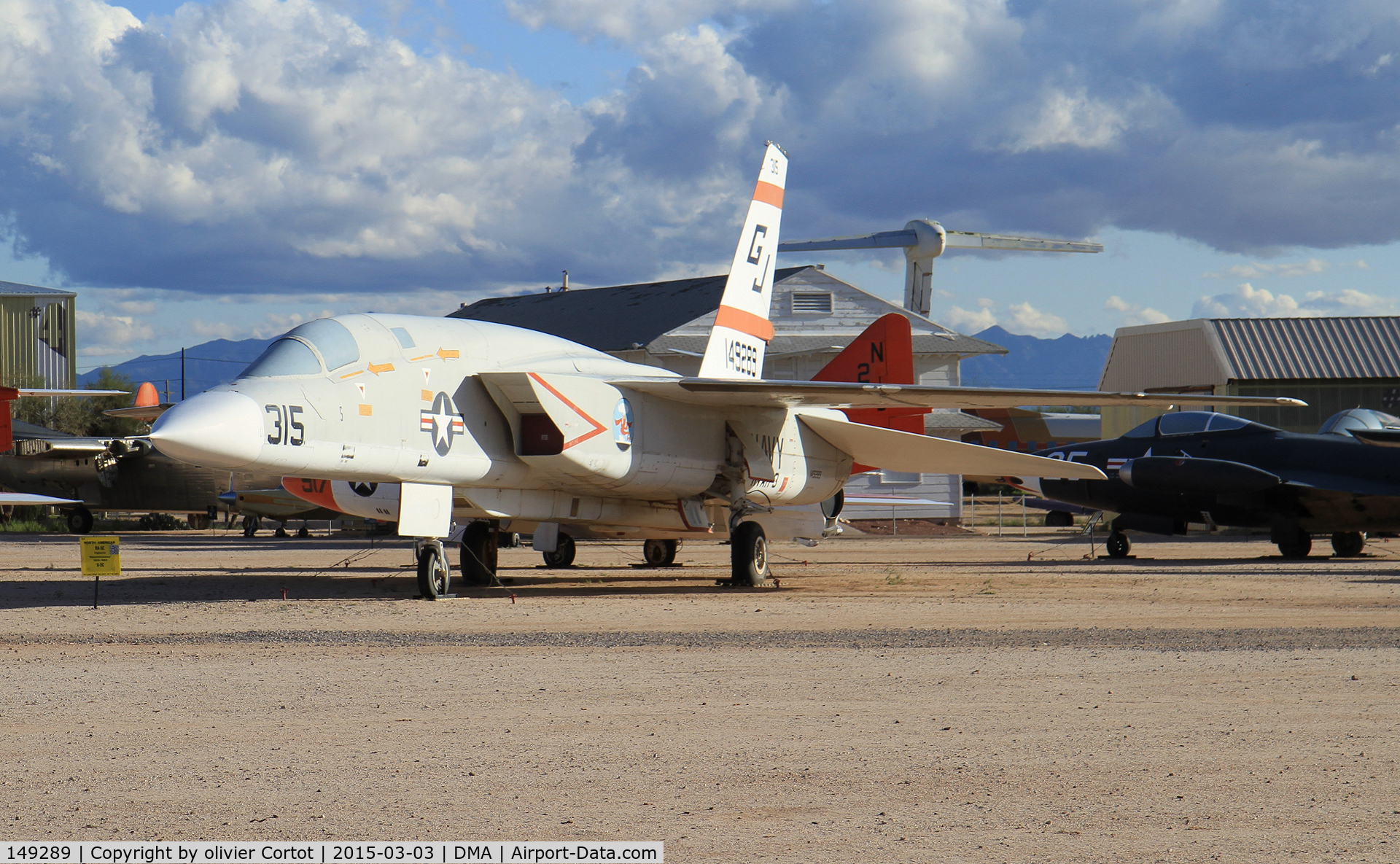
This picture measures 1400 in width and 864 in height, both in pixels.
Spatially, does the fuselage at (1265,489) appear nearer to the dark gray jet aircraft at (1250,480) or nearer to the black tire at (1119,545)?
the dark gray jet aircraft at (1250,480)

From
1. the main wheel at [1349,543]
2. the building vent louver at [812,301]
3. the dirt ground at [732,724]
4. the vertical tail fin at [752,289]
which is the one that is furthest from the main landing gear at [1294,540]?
the building vent louver at [812,301]

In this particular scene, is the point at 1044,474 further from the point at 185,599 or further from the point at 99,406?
Result: the point at 99,406

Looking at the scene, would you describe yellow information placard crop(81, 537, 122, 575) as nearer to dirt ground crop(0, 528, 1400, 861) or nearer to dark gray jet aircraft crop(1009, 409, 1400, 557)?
dirt ground crop(0, 528, 1400, 861)

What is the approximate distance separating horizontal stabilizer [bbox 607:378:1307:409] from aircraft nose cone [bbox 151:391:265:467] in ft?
14.7

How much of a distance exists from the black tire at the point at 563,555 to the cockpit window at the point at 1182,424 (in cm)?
1046

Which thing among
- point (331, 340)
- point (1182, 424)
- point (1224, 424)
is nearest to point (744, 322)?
point (331, 340)

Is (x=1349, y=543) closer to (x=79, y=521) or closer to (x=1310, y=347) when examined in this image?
(x=1310, y=347)

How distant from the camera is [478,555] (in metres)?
15.3

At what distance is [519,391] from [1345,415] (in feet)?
51.6

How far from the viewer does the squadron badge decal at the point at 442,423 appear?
481 inches

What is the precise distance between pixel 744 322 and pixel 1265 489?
9323mm

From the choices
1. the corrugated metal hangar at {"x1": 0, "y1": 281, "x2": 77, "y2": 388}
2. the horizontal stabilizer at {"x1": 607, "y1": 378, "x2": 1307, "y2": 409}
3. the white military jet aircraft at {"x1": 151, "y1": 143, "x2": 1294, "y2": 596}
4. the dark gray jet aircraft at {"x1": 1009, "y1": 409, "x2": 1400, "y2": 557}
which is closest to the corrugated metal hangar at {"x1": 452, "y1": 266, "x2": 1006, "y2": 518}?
the dark gray jet aircraft at {"x1": 1009, "y1": 409, "x2": 1400, "y2": 557}

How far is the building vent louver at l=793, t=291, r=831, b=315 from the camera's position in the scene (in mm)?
35875

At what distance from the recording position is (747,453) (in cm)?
1563
